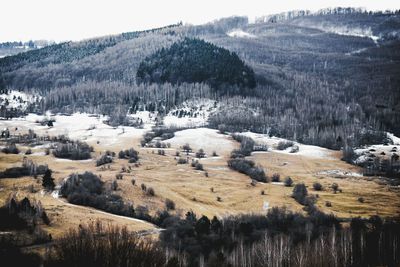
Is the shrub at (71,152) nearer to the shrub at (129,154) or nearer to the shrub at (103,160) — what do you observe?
the shrub at (103,160)

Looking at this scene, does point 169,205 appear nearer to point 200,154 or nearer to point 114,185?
point 114,185

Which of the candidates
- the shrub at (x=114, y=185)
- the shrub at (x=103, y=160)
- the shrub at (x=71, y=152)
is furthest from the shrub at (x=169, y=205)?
the shrub at (x=71, y=152)

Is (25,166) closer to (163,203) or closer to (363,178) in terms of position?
(163,203)

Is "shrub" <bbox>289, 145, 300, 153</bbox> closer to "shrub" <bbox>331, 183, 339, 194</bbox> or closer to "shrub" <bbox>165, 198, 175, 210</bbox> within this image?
"shrub" <bbox>331, 183, 339, 194</bbox>

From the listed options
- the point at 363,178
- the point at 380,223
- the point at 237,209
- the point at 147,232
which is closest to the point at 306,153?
the point at 363,178

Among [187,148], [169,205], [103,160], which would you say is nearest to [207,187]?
[169,205]

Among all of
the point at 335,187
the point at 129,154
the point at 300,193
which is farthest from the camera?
the point at 129,154
